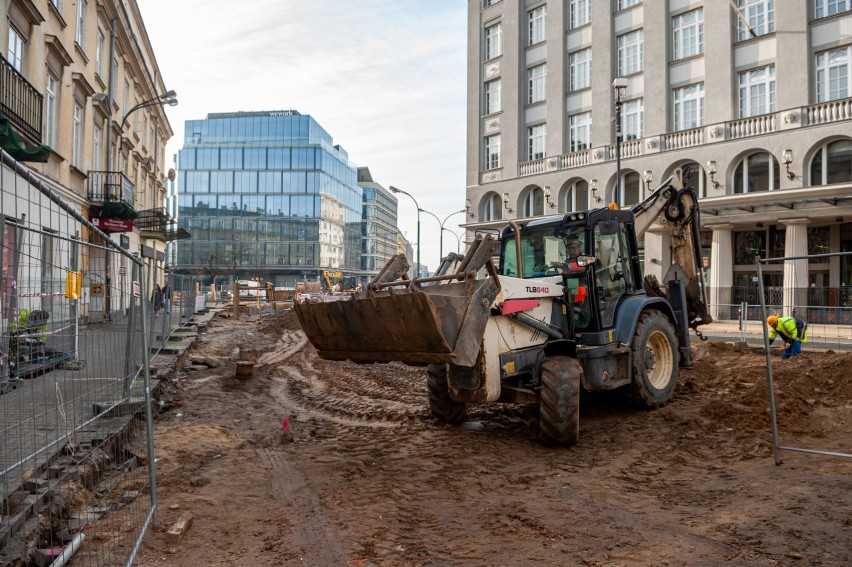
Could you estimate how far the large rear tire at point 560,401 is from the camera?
6.79 m

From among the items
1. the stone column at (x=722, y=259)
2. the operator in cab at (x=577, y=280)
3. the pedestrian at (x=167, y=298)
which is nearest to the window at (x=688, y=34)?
the stone column at (x=722, y=259)

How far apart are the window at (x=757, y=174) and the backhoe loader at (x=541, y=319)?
57.1 feet

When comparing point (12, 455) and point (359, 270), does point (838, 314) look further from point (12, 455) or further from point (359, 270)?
point (359, 270)

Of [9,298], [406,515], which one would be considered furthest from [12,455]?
[406,515]

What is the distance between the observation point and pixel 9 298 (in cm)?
328

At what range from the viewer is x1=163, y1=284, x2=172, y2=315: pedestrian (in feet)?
46.3

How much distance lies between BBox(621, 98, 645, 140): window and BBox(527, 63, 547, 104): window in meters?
→ 5.10

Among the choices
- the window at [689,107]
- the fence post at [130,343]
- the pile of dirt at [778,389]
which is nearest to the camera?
the fence post at [130,343]

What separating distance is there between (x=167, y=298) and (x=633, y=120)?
23.4m

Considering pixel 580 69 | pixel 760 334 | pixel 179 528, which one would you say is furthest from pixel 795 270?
pixel 179 528

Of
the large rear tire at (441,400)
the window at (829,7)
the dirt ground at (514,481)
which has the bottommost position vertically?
the dirt ground at (514,481)

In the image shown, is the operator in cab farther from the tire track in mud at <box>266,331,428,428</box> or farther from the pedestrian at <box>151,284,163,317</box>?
the pedestrian at <box>151,284,163,317</box>

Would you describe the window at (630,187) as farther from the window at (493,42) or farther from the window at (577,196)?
the window at (493,42)

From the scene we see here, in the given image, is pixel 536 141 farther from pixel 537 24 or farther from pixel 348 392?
pixel 348 392
